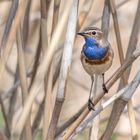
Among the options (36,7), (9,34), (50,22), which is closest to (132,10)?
(36,7)

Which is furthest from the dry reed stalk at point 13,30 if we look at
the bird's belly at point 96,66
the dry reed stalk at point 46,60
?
the bird's belly at point 96,66

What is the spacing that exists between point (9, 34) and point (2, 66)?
3.5 inches

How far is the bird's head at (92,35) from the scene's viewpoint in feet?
5.05

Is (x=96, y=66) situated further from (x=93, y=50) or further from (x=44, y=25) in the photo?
(x=44, y=25)

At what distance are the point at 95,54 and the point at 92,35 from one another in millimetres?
60

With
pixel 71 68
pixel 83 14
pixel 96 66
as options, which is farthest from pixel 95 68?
pixel 71 68

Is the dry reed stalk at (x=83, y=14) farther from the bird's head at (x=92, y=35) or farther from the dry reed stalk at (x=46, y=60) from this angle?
the dry reed stalk at (x=46, y=60)

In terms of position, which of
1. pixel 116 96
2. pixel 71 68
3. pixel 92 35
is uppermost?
pixel 92 35

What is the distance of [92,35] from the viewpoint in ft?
5.12

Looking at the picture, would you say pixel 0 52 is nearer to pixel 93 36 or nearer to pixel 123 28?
pixel 93 36

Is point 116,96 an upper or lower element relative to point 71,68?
upper

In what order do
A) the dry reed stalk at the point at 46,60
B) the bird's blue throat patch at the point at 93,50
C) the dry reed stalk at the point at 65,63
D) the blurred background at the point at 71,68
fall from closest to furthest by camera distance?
the dry reed stalk at the point at 65,63 < the dry reed stalk at the point at 46,60 < the bird's blue throat patch at the point at 93,50 < the blurred background at the point at 71,68

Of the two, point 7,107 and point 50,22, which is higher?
point 50,22

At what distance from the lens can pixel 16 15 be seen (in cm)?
147
